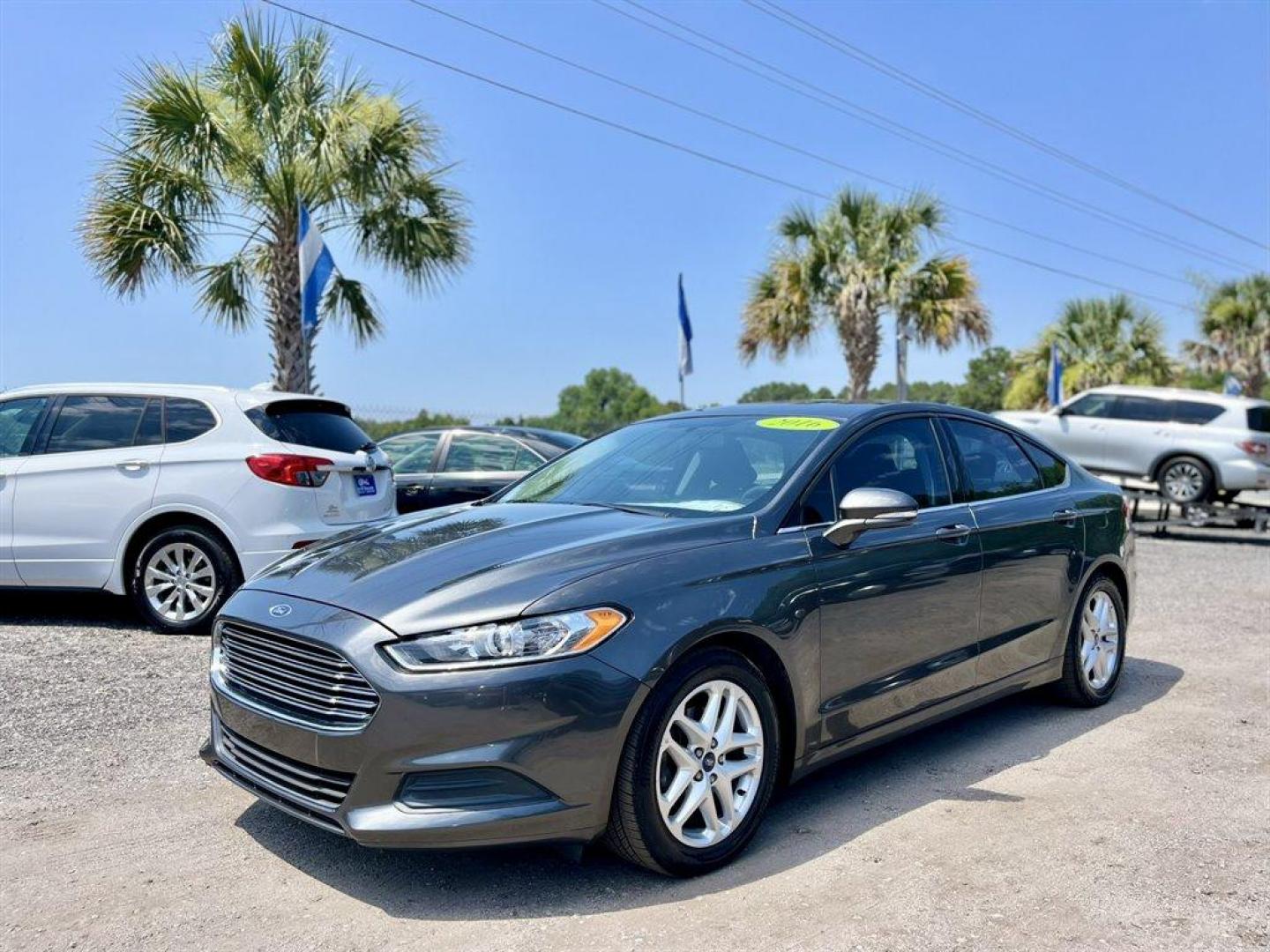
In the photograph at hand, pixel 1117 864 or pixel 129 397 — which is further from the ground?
pixel 129 397

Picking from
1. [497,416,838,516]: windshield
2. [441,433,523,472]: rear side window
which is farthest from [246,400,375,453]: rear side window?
[441,433,523,472]: rear side window

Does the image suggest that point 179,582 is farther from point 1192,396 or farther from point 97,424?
point 1192,396

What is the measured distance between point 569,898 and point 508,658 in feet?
2.66

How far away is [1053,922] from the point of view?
316 centimetres

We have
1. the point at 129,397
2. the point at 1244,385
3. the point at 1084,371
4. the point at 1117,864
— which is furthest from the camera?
the point at 1244,385

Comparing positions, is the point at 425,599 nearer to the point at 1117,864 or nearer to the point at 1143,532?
the point at 1117,864

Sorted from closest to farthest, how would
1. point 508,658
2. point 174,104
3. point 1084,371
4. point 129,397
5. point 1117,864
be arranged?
point 508,658
point 1117,864
point 129,397
point 174,104
point 1084,371

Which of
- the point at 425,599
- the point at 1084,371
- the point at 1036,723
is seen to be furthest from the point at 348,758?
the point at 1084,371

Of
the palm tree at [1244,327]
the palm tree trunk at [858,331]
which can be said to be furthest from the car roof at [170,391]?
the palm tree at [1244,327]

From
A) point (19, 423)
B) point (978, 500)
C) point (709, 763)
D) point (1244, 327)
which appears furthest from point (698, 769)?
point (1244, 327)

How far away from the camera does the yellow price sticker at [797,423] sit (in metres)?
4.47

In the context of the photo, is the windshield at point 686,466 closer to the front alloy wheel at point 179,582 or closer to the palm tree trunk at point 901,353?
the front alloy wheel at point 179,582

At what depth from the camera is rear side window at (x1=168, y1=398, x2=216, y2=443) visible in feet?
23.0

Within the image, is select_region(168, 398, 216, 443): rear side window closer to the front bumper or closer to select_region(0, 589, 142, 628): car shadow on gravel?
select_region(0, 589, 142, 628): car shadow on gravel
